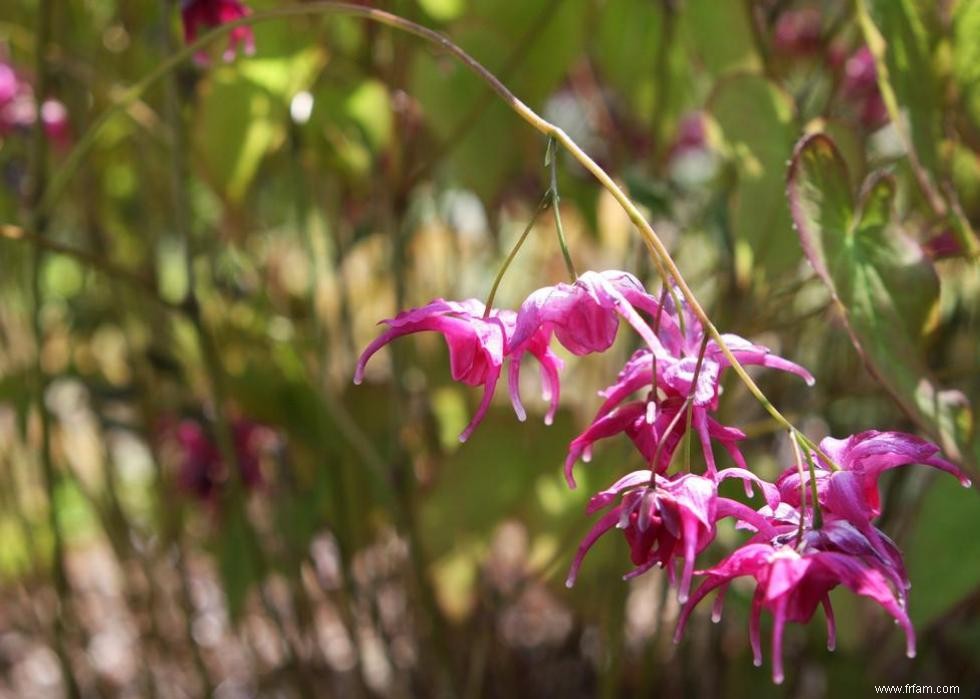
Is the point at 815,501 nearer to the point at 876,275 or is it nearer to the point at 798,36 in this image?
the point at 876,275

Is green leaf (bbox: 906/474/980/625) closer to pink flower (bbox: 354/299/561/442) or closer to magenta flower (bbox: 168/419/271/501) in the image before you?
pink flower (bbox: 354/299/561/442)

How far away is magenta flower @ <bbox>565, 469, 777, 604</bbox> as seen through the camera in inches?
13.4

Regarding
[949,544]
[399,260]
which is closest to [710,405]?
[949,544]

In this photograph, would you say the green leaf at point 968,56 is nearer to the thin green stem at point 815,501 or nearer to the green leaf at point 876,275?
the green leaf at point 876,275

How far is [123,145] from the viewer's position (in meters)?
1.00

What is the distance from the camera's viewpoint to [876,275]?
0.42m

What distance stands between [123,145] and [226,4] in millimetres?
490

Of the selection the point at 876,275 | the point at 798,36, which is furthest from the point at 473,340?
the point at 798,36

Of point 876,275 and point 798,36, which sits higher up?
point 798,36

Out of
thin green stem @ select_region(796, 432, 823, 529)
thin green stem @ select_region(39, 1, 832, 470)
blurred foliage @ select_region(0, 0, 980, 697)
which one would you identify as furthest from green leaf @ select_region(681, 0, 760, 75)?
thin green stem @ select_region(796, 432, 823, 529)

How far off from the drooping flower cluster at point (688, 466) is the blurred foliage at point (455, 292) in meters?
0.05

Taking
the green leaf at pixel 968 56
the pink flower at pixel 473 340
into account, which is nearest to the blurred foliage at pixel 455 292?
the green leaf at pixel 968 56

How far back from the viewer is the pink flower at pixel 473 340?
0.36m

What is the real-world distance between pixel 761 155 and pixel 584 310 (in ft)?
0.75
